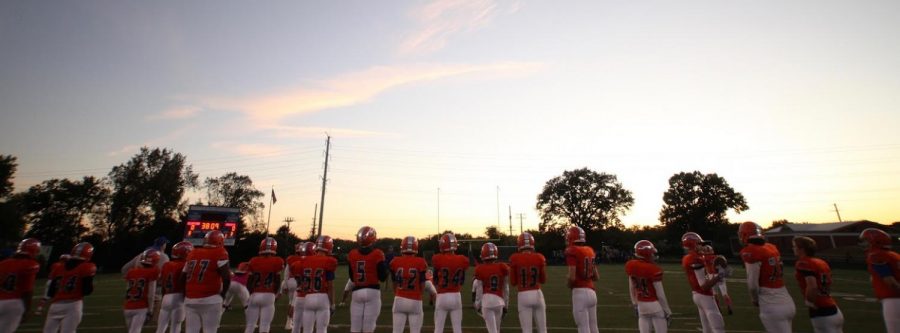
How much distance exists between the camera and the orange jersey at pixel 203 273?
329 inches

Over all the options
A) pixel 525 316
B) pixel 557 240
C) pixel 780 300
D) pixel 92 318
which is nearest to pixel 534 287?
pixel 525 316

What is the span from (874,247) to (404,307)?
927 centimetres

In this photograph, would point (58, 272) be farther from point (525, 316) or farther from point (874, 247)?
point (874, 247)

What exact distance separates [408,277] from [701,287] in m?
6.64

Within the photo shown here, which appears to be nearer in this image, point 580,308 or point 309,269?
point 580,308

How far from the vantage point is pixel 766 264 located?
7441 millimetres

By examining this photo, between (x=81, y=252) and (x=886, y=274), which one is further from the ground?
(x=81, y=252)

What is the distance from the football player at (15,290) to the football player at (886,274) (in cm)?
1656

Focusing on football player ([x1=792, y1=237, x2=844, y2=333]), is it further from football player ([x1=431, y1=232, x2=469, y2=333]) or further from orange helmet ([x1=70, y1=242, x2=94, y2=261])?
orange helmet ([x1=70, y1=242, x2=94, y2=261])

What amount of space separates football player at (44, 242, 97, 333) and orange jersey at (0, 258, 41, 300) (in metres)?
0.38

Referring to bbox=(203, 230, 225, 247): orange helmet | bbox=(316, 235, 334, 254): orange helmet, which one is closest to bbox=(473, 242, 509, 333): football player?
bbox=(316, 235, 334, 254): orange helmet

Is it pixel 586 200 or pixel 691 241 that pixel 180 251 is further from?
pixel 586 200

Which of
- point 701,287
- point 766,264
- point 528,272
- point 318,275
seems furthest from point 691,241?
point 318,275

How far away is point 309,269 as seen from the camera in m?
9.58
